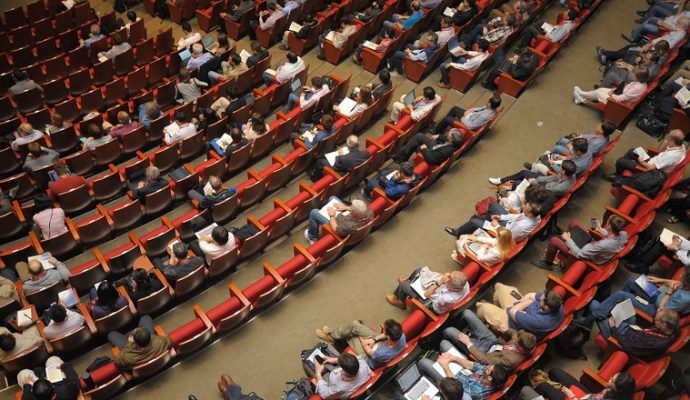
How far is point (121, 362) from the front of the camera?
3.76m

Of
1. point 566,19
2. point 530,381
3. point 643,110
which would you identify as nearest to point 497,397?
point 530,381

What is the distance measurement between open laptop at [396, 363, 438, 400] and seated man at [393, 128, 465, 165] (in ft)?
6.45

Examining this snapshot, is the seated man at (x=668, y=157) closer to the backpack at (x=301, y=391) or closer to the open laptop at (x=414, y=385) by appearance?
the open laptop at (x=414, y=385)

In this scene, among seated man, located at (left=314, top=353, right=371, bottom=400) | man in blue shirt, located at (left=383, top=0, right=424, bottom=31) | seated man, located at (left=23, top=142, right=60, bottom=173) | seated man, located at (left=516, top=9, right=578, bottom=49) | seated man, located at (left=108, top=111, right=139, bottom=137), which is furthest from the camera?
man in blue shirt, located at (left=383, top=0, right=424, bottom=31)

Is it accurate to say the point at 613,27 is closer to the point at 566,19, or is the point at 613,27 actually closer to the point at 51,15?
the point at 566,19

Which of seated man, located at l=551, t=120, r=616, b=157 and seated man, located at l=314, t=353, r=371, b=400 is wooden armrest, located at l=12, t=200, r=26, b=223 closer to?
seated man, located at l=314, t=353, r=371, b=400

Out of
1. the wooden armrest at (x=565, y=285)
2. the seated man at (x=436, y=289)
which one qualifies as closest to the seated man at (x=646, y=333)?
the wooden armrest at (x=565, y=285)

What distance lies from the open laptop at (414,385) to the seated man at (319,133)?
235cm

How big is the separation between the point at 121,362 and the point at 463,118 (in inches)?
144

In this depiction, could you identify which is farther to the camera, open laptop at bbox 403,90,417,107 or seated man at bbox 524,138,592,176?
open laptop at bbox 403,90,417,107

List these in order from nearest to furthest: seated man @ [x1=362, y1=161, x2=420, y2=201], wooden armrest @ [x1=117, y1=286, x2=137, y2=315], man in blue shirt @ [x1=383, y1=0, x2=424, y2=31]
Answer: wooden armrest @ [x1=117, y1=286, x2=137, y2=315], seated man @ [x1=362, y1=161, x2=420, y2=201], man in blue shirt @ [x1=383, y1=0, x2=424, y2=31]

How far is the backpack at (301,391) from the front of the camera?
3818 millimetres

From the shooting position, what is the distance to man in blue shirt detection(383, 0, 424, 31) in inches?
271

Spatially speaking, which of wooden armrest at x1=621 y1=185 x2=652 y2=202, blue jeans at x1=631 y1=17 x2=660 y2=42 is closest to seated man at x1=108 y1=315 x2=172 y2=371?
wooden armrest at x1=621 y1=185 x2=652 y2=202
